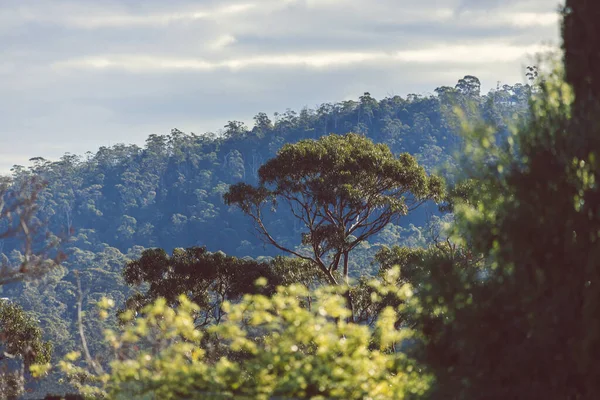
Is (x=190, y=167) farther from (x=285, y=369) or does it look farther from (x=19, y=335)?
(x=285, y=369)

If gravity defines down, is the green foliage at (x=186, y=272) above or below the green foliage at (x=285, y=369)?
below

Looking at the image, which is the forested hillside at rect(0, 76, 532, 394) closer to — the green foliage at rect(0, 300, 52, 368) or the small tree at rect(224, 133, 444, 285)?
the small tree at rect(224, 133, 444, 285)

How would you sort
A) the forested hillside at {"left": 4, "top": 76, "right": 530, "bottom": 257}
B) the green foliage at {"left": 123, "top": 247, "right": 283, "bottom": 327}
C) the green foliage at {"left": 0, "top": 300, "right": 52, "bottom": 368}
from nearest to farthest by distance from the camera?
the green foliage at {"left": 0, "top": 300, "right": 52, "bottom": 368} < the green foliage at {"left": 123, "top": 247, "right": 283, "bottom": 327} < the forested hillside at {"left": 4, "top": 76, "right": 530, "bottom": 257}

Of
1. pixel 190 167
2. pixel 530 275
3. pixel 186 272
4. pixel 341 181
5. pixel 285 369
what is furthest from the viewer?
pixel 190 167

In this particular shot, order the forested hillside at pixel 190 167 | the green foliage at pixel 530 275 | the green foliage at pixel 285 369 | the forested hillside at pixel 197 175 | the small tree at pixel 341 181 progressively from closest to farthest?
the green foliage at pixel 530 275, the green foliage at pixel 285 369, the small tree at pixel 341 181, the forested hillside at pixel 197 175, the forested hillside at pixel 190 167

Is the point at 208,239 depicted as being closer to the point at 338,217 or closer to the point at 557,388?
the point at 338,217

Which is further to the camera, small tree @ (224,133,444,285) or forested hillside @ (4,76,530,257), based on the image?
forested hillside @ (4,76,530,257)

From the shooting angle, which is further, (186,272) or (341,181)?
(186,272)

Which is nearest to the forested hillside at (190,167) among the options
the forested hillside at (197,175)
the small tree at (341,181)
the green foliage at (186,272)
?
the forested hillside at (197,175)

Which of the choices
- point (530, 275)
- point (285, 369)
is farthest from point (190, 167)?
point (530, 275)

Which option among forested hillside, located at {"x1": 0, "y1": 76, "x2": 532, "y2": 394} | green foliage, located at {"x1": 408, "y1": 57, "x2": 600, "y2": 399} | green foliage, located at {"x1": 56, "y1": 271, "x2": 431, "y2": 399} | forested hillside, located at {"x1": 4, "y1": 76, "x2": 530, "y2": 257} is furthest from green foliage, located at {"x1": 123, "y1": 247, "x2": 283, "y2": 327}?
forested hillside, located at {"x1": 4, "y1": 76, "x2": 530, "y2": 257}

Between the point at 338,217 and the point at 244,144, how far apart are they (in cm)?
8215

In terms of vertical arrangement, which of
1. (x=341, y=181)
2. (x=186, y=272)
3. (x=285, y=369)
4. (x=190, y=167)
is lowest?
(x=186, y=272)

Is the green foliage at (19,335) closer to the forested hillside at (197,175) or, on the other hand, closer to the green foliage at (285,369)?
the green foliage at (285,369)
